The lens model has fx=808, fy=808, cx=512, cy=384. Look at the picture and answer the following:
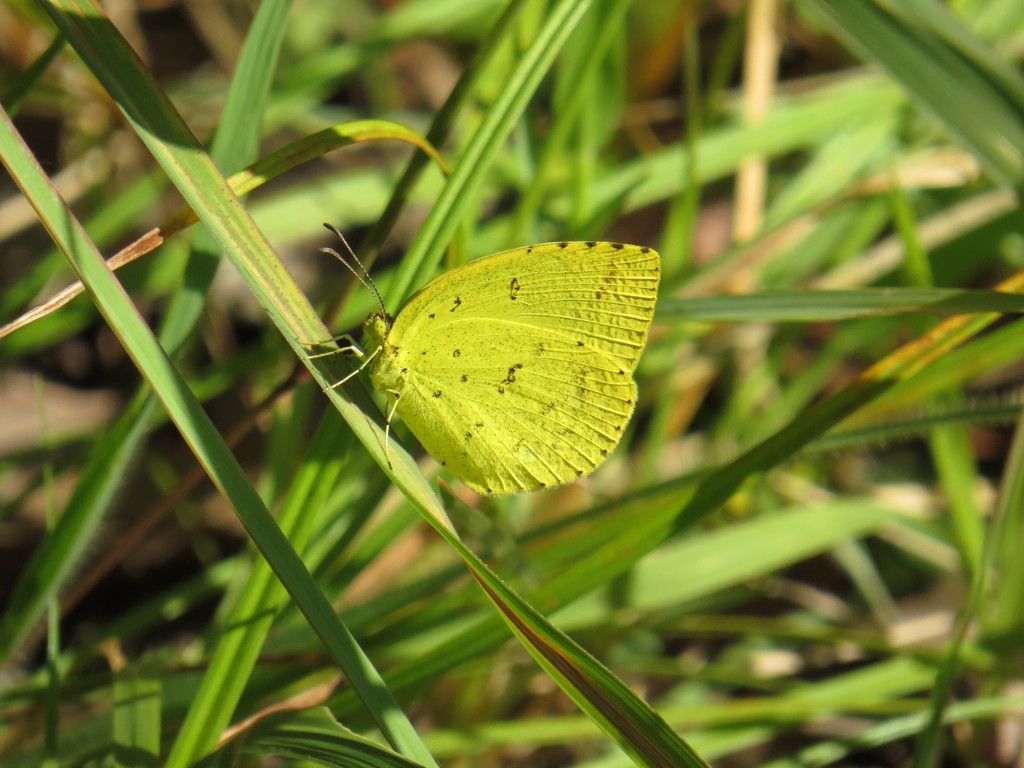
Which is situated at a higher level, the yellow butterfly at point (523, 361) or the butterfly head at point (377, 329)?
the butterfly head at point (377, 329)

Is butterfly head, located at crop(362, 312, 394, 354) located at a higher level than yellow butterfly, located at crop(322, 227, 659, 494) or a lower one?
higher

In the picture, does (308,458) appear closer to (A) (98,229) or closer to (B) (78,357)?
(A) (98,229)

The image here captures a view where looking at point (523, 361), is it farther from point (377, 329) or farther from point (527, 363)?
point (377, 329)

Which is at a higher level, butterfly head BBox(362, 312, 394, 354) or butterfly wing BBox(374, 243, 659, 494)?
butterfly head BBox(362, 312, 394, 354)

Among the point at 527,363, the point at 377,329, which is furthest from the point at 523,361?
the point at 377,329

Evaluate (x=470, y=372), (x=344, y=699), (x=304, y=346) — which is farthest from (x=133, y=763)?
(x=470, y=372)
